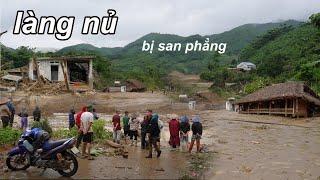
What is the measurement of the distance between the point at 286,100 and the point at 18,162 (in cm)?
3191

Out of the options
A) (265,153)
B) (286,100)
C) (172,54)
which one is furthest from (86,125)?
(172,54)

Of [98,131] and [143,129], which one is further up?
[143,129]

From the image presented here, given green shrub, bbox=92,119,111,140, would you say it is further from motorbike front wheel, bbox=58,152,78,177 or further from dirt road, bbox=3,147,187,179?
motorbike front wheel, bbox=58,152,78,177

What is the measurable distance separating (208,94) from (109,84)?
41.4 ft

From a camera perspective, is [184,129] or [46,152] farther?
[184,129]

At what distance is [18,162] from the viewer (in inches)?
489

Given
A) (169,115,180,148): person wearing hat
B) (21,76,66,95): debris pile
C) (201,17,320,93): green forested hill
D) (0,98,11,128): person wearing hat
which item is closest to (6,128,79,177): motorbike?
(169,115,180,148): person wearing hat

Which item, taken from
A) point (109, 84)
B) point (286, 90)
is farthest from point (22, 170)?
point (109, 84)

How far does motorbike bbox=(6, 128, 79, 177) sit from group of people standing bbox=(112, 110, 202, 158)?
407 centimetres

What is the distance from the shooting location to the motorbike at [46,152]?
11961mm

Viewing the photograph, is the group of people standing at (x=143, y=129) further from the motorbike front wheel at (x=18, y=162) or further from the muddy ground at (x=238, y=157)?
the motorbike front wheel at (x=18, y=162)

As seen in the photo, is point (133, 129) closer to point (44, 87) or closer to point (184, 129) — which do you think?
point (184, 129)

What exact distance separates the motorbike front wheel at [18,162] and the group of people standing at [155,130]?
4614 millimetres

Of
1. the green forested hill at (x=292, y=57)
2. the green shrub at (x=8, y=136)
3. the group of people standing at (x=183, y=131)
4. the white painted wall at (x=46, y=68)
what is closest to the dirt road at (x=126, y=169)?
the group of people standing at (x=183, y=131)
